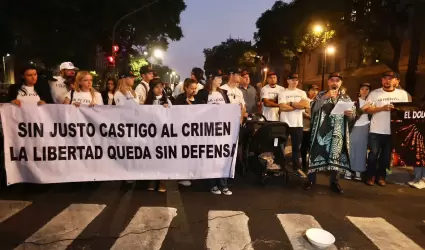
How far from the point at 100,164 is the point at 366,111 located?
15.0ft

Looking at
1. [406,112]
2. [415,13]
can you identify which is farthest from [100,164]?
[415,13]

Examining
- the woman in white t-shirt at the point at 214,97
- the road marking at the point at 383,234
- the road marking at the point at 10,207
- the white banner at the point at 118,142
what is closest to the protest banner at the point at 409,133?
the road marking at the point at 383,234

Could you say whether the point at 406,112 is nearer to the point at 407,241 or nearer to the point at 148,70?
the point at 407,241

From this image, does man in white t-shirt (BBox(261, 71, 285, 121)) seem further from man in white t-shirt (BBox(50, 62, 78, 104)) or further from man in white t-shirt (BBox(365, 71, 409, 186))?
man in white t-shirt (BBox(50, 62, 78, 104))

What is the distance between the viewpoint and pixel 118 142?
5.74 m

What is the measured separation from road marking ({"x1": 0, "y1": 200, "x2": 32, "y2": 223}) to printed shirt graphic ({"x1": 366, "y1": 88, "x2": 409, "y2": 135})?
5.72 metres

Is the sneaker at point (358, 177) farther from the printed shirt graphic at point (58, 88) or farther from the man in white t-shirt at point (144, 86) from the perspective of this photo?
the printed shirt graphic at point (58, 88)

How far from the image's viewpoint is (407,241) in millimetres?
4223

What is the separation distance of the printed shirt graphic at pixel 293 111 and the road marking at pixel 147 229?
284 centimetres

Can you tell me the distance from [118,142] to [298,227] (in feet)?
9.63

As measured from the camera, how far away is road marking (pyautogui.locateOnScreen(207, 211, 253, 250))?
4026 mm

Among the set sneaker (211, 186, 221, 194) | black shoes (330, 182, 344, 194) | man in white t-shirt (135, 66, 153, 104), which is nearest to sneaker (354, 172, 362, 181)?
black shoes (330, 182, 344, 194)

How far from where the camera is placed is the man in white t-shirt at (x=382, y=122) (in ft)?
21.1

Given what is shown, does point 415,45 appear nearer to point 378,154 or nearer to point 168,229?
point 378,154
